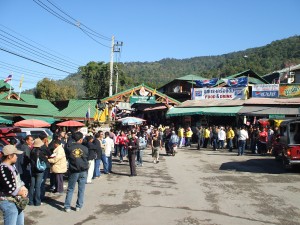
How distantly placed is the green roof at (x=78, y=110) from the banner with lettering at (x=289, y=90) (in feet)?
63.3

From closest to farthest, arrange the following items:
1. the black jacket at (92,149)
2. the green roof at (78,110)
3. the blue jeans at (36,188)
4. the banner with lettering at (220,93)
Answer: the blue jeans at (36,188)
the black jacket at (92,149)
the banner with lettering at (220,93)
the green roof at (78,110)

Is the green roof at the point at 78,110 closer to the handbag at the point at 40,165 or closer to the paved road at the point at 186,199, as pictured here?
the paved road at the point at 186,199

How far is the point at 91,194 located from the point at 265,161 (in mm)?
11128

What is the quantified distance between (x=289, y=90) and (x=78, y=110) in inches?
899

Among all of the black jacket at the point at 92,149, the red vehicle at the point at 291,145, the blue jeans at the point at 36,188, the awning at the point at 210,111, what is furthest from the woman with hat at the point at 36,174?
the awning at the point at 210,111

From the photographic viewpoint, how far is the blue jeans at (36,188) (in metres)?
8.60

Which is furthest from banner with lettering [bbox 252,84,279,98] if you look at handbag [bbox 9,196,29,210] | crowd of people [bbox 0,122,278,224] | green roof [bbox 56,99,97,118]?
handbag [bbox 9,196,29,210]

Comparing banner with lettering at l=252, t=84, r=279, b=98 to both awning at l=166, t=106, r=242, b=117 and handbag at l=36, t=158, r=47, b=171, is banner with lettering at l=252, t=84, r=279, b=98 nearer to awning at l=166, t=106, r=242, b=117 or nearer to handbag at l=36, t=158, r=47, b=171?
awning at l=166, t=106, r=242, b=117

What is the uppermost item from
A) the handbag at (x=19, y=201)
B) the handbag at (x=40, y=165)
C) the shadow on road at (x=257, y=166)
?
the handbag at (x=40, y=165)

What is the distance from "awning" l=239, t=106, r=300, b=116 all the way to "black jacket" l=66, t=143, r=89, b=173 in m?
18.8

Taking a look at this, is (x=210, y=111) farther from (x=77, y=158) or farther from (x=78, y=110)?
(x=77, y=158)

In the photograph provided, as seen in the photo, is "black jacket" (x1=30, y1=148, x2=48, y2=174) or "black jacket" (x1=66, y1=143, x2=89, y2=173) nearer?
"black jacket" (x1=66, y1=143, x2=89, y2=173)

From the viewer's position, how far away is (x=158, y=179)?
12.7m

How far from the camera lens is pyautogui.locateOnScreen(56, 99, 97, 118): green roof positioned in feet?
124
